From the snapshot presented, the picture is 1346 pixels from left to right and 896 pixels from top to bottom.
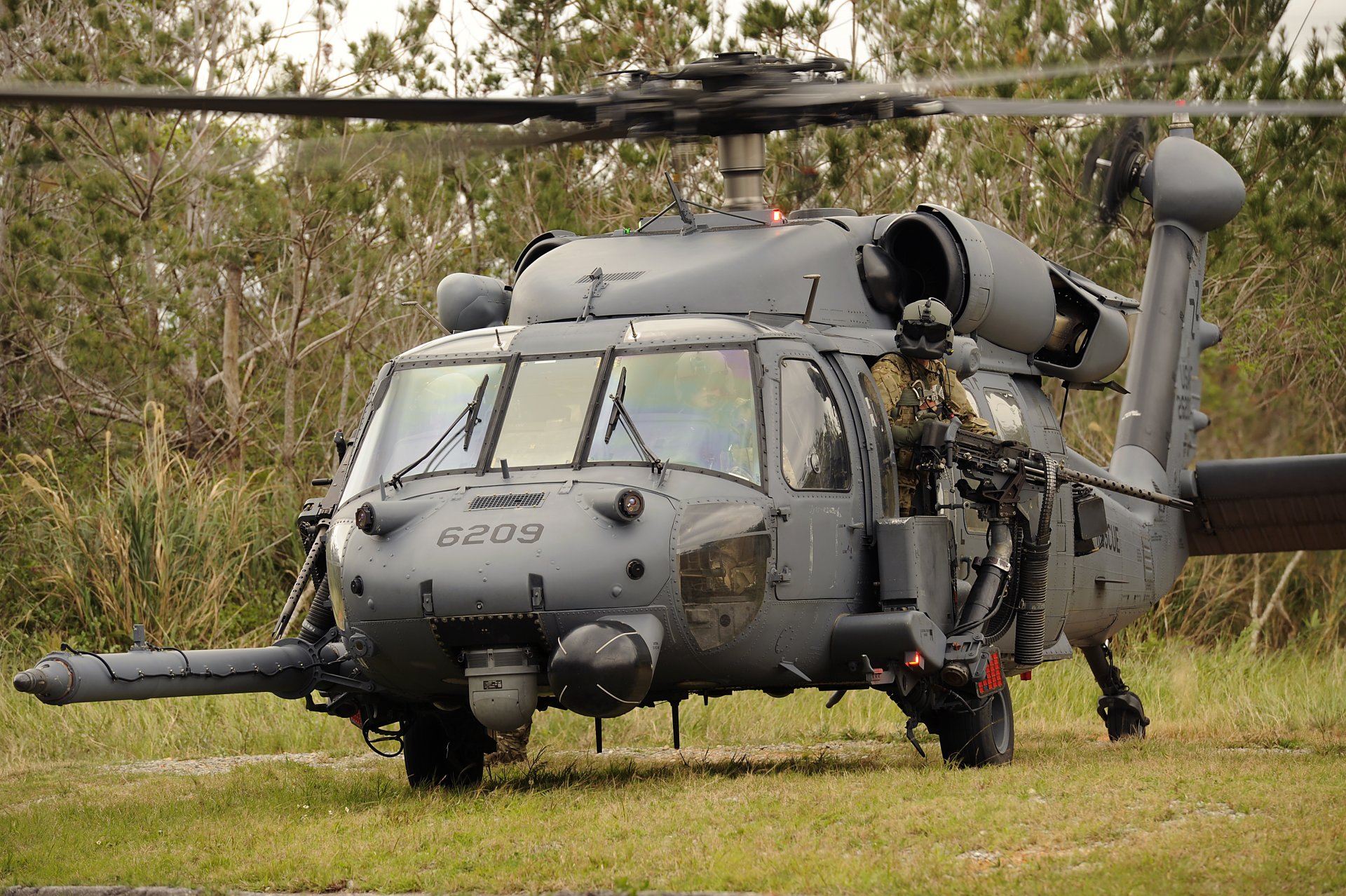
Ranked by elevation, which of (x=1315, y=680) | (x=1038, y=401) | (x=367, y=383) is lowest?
(x=1315, y=680)

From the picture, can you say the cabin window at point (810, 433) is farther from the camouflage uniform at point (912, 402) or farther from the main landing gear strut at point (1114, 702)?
the main landing gear strut at point (1114, 702)

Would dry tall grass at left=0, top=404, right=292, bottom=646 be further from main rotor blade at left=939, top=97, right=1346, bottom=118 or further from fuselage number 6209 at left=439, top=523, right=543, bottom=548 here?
main rotor blade at left=939, top=97, right=1346, bottom=118

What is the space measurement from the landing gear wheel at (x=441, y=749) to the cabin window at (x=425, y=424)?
1311 millimetres

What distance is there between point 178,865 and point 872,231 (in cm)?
505

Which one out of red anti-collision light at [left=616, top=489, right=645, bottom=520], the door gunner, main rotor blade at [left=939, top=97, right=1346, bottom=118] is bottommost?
red anti-collision light at [left=616, top=489, right=645, bottom=520]

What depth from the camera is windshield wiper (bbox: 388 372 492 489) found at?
8258 mm

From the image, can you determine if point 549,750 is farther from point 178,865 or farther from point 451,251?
point 451,251

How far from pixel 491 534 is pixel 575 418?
866 millimetres

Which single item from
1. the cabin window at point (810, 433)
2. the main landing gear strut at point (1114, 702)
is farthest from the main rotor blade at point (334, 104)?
the main landing gear strut at point (1114, 702)

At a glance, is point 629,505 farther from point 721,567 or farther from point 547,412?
point 547,412

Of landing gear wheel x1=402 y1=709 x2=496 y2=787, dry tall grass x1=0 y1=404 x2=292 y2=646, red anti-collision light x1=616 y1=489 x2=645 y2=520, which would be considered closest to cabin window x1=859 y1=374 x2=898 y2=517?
red anti-collision light x1=616 y1=489 x2=645 y2=520

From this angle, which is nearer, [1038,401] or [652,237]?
[652,237]

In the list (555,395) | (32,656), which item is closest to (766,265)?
(555,395)

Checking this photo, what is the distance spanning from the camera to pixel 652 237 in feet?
31.7
